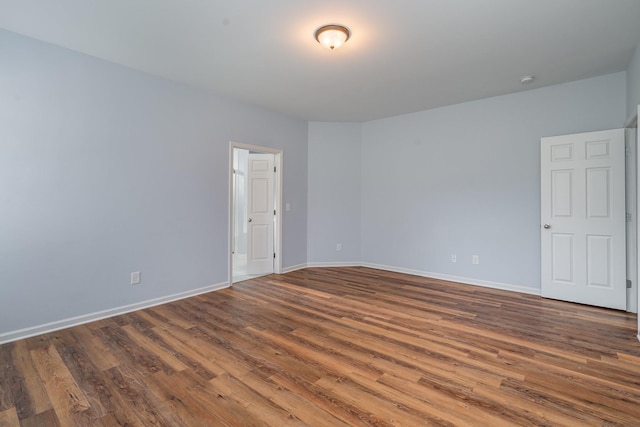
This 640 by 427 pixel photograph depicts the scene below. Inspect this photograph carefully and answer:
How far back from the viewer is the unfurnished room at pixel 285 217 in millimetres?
2020

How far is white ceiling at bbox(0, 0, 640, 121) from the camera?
234cm

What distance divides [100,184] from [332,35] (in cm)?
282

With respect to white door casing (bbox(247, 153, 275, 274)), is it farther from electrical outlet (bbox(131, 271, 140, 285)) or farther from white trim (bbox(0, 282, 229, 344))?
electrical outlet (bbox(131, 271, 140, 285))

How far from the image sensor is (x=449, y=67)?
3.36 metres

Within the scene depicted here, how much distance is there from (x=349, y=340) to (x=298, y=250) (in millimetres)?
3004

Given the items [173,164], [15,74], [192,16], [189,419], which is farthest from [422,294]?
[15,74]

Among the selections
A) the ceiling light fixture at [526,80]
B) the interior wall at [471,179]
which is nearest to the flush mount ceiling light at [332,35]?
the ceiling light fixture at [526,80]

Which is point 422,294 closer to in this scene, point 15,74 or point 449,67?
point 449,67

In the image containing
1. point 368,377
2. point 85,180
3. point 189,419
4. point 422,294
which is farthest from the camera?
point 422,294

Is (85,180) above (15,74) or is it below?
below

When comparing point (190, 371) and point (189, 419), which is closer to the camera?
point (189, 419)

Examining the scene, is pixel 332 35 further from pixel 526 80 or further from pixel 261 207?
pixel 261 207

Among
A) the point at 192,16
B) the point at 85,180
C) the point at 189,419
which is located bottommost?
the point at 189,419

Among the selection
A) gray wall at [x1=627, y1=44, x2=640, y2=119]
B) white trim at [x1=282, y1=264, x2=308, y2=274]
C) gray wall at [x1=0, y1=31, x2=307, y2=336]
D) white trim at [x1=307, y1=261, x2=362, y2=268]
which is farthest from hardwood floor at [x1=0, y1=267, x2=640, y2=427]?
gray wall at [x1=627, y1=44, x2=640, y2=119]
